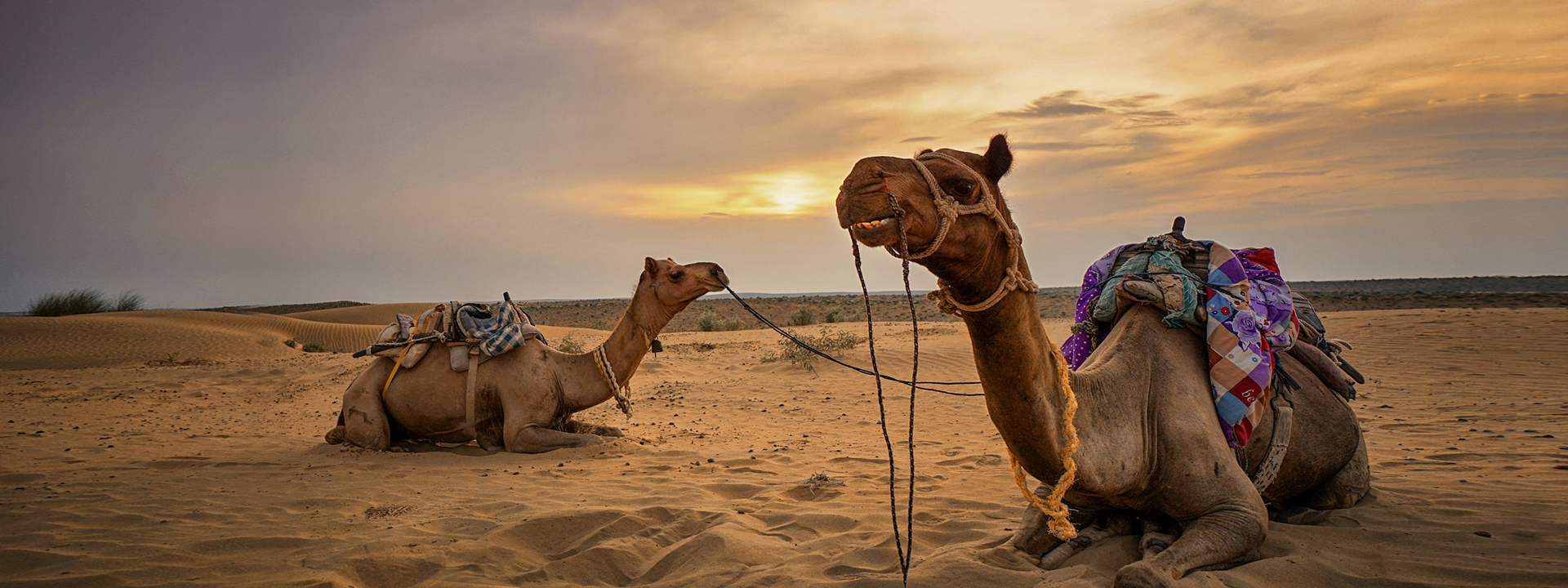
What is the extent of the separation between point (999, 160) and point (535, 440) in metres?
5.78

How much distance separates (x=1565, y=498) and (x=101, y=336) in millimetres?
27852

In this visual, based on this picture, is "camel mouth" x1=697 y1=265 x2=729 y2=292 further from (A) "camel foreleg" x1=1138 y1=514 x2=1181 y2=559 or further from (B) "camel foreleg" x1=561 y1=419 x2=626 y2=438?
(A) "camel foreleg" x1=1138 y1=514 x2=1181 y2=559

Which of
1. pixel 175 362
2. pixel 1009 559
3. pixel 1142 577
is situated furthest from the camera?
pixel 175 362

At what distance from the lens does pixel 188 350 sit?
19.7 m

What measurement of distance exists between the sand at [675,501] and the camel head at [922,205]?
1840 millimetres

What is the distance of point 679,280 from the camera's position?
7.25 m

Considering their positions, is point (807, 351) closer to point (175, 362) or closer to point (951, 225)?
point (951, 225)

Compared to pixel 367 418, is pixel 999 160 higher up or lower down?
higher up

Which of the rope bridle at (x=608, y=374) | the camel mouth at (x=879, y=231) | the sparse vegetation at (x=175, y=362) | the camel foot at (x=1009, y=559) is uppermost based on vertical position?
the camel mouth at (x=879, y=231)

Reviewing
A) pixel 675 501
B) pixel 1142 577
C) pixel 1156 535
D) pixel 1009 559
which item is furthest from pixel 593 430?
pixel 1142 577

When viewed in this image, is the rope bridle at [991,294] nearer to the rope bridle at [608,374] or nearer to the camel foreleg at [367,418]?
the rope bridle at [608,374]

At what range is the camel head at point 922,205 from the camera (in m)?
2.10

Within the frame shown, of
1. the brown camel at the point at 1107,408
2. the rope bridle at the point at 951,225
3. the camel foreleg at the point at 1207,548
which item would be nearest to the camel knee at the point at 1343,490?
the brown camel at the point at 1107,408

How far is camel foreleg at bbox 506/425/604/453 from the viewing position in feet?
23.3
